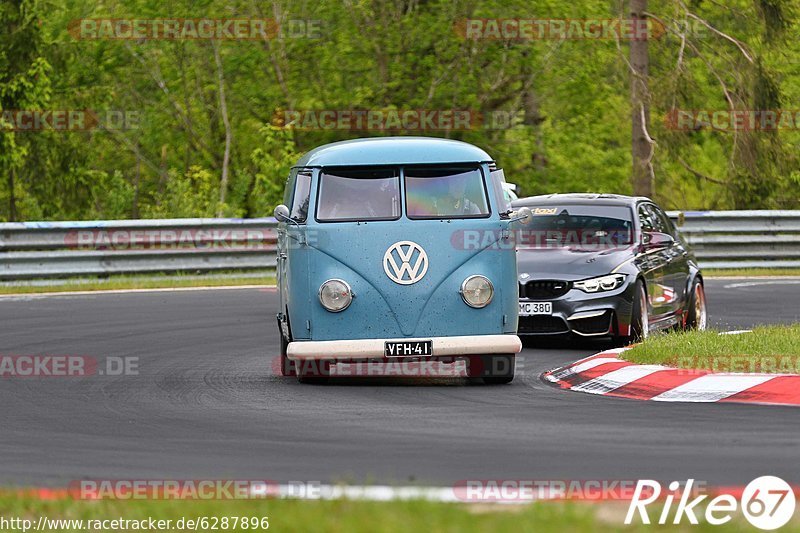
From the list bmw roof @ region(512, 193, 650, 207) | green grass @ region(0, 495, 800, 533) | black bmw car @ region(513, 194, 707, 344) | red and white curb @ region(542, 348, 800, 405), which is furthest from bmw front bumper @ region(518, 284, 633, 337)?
green grass @ region(0, 495, 800, 533)

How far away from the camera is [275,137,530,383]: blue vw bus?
12.2 m

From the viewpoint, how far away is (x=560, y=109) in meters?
39.1

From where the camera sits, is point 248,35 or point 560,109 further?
point 560,109

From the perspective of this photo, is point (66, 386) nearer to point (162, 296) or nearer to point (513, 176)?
point (162, 296)

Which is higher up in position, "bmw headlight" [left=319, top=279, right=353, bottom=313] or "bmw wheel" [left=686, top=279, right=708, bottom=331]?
"bmw headlight" [left=319, top=279, right=353, bottom=313]

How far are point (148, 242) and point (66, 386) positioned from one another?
12.6 metres

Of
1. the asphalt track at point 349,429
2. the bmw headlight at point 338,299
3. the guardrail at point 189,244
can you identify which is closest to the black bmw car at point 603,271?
the asphalt track at point 349,429

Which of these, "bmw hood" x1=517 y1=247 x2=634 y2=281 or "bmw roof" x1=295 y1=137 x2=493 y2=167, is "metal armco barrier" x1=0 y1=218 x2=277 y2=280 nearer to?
"bmw hood" x1=517 y1=247 x2=634 y2=281

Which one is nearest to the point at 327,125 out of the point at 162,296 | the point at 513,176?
the point at 513,176

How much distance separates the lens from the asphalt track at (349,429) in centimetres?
791

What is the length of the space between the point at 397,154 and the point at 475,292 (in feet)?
4.49

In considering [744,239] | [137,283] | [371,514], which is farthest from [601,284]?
[744,239]

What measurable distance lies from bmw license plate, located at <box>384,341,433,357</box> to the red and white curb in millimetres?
1140

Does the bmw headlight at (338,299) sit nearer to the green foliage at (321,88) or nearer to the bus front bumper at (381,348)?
the bus front bumper at (381,348)
